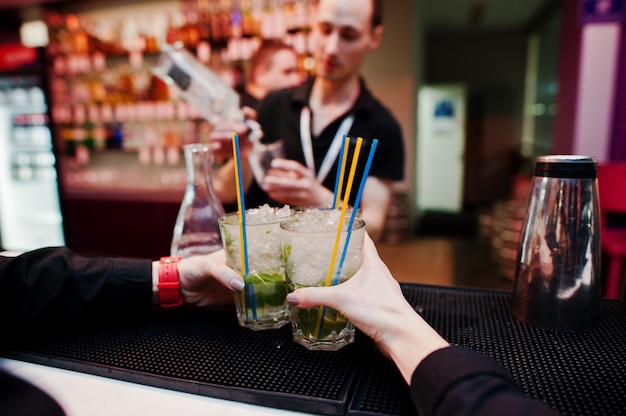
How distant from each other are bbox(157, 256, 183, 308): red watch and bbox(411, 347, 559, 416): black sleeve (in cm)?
59

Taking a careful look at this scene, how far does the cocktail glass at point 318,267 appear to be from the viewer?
75 centimetres

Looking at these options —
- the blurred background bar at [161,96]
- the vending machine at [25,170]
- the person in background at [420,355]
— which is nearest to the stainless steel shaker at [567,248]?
the person in background at [420,355]

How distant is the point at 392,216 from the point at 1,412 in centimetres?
491

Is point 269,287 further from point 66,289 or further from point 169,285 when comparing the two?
point 66,289

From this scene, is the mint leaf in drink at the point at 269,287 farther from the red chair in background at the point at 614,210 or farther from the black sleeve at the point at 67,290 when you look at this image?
the red chair in background at the point at 614,210

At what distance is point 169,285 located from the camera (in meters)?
0.95

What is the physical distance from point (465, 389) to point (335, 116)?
1.35 meters

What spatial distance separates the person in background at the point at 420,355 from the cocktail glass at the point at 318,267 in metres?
0.04

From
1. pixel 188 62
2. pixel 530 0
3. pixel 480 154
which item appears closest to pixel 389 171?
pixel 188 62

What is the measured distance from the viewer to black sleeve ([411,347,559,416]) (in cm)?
54

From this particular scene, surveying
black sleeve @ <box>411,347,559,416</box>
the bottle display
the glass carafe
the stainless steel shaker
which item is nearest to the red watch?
the glass carafe

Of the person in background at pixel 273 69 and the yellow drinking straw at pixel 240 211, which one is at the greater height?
the person in background at pixel 273 69

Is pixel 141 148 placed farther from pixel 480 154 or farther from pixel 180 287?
pixel 480 154

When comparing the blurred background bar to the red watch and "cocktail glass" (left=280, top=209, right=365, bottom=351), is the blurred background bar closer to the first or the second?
the red watch
